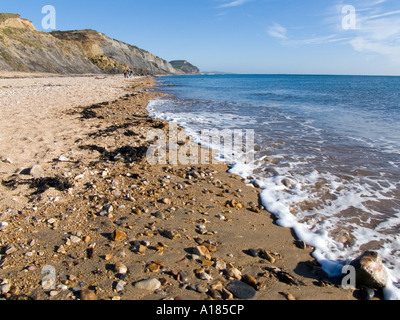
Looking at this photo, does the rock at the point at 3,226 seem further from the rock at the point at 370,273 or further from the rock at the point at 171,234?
the rock at the point at 370,273

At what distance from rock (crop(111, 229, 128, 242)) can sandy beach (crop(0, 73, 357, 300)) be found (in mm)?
13

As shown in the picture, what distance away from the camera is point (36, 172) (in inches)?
200

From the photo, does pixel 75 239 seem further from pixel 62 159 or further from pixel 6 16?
pixel 6 16

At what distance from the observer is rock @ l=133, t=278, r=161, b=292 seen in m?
2.71

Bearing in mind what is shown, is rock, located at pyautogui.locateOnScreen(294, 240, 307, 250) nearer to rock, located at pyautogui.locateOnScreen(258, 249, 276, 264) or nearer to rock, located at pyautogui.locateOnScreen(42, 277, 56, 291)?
rock, located at pyautogui.locateOnScreen(258, 249, 276, 264)

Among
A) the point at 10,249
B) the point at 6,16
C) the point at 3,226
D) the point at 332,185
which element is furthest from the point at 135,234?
the point at 6,16

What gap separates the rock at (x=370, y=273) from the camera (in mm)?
2941

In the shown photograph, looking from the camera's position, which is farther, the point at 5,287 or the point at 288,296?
the point at 288,296

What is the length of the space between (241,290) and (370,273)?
60.3 inches

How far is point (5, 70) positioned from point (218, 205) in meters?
53.8

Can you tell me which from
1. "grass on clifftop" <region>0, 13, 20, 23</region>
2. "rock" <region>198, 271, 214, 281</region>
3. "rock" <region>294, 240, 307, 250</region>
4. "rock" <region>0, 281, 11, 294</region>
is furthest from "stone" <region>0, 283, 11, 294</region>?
"grass on clifftop" <region>0, 13, 20, 23</region>

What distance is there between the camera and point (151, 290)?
2703 mm
